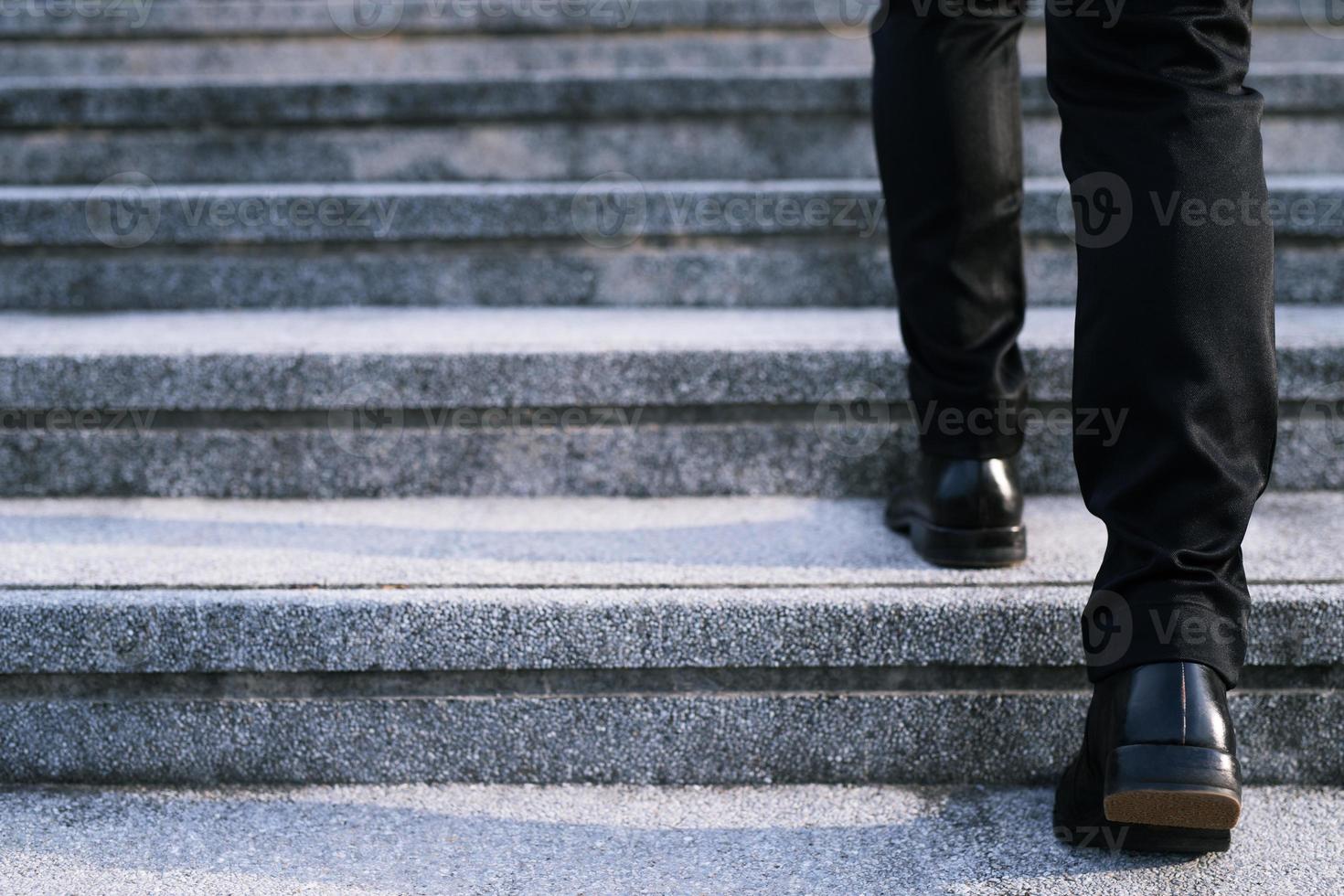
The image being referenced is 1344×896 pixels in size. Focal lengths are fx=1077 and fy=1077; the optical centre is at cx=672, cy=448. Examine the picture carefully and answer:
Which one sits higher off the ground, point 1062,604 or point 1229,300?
point 1229,300

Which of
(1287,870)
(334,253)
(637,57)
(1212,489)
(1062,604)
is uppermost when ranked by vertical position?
(637,57)

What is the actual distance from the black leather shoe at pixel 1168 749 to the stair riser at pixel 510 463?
557 mm

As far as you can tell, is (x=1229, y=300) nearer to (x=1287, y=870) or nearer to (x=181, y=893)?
(x=1287, y=870)

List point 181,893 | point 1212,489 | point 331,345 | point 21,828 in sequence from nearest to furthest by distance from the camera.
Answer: point 1212,489, point 181,893, point 21,828, point 331,345

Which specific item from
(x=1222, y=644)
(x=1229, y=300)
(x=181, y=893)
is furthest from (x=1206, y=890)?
(x=181, y=893)

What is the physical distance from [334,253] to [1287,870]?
1.53 meters

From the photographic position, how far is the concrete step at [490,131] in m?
1.91

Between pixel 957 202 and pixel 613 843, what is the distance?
2.48ft

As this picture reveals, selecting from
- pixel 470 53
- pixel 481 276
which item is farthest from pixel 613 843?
pixel 470 53

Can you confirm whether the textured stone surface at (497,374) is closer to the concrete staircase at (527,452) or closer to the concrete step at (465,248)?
the concrete staircase at (527,452)

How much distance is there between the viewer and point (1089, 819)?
39.2 inches

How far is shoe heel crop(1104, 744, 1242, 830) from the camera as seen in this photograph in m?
0.85

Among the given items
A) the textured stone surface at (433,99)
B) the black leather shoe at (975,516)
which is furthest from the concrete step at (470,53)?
the black leather shoe at (975,516)

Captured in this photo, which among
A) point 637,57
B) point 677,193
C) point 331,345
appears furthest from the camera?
point 637,57
